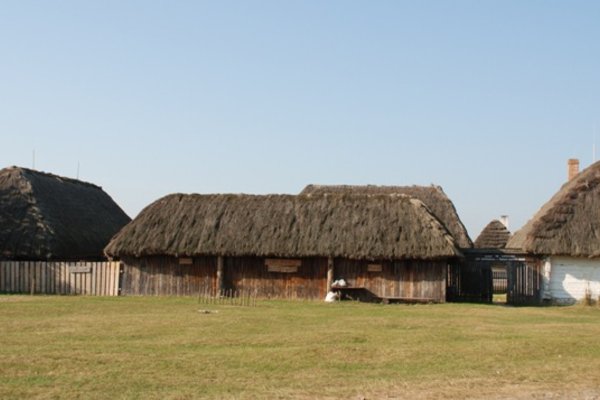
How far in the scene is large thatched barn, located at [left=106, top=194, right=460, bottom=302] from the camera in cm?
2980

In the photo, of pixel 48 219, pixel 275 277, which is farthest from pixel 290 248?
pixel 48 219

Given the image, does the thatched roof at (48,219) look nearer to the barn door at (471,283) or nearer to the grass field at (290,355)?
the grass field at (290,355)

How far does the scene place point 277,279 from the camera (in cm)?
3084

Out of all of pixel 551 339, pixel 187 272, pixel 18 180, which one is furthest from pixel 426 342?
pixel 18 180

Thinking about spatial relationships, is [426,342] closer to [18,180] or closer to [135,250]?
[135,250]

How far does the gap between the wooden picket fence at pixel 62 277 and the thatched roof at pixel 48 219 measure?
67.0 inches

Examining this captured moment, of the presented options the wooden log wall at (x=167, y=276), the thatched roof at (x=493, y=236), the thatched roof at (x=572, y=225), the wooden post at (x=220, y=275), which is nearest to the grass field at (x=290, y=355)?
the thatched roof at (x=572, y=225)

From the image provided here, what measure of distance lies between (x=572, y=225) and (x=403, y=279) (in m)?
6.60

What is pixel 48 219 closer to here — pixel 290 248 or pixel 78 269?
pixel 78 269

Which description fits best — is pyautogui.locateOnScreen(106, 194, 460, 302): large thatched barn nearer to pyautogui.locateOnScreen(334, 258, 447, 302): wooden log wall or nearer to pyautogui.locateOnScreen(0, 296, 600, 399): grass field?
pyautogui.locateOnScreen(334, 258, 447, 302): wooden log wall

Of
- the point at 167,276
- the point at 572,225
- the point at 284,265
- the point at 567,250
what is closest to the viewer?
the point at 567,250

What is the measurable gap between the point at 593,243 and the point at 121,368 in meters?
21.3

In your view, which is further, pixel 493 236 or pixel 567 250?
pixel 493 236

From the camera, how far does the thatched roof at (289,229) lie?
29797mm
